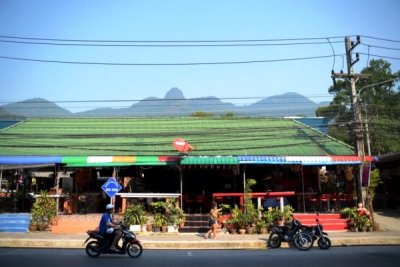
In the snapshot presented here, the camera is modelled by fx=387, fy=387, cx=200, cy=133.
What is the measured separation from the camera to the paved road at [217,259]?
31.8 feet

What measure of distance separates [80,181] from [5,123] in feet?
23.6

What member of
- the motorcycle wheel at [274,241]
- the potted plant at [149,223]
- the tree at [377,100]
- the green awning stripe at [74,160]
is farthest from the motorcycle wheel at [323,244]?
the tree at [377,100]

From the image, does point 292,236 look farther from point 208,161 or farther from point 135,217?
point 135,217

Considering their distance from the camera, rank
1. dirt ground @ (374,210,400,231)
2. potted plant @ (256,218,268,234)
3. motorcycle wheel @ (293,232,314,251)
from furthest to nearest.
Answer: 1. dirt ground @ (374,210,400,231)
2. potted plant @ (256,218,268,234)
3. motorcycle wheel @ (293,232,314,251)

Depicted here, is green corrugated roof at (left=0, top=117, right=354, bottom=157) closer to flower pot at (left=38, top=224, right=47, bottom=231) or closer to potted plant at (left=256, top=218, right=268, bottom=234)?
flower pot at (left=38, top=224, right=47, bottom=231)

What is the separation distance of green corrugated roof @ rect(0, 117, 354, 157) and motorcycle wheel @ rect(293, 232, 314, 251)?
7.45 meters

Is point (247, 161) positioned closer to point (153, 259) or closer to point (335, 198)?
point (335, 198)

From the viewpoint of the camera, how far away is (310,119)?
82.8 feet

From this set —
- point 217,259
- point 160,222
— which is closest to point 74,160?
point 160,222

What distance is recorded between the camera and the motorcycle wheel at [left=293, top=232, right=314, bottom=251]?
1259cm

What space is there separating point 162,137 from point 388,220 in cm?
1298

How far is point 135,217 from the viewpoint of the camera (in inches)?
666

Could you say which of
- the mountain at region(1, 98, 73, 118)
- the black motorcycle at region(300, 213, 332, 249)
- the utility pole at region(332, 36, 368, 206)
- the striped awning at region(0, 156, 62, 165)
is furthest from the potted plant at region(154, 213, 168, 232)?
the mountain at region(1, 98, 73, 118)

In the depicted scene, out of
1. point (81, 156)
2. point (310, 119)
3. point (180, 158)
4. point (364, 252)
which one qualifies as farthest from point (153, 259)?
point (310, 119)
